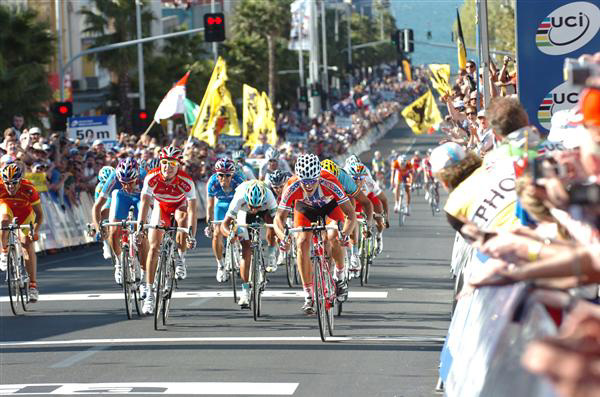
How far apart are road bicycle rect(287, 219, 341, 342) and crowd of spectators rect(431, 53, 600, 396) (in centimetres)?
466

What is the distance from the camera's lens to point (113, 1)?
2212 inches

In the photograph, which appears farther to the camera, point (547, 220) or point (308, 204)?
point (308, 204)

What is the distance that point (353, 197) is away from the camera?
58.1ft

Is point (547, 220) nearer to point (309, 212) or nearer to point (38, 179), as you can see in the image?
point (309, 212)

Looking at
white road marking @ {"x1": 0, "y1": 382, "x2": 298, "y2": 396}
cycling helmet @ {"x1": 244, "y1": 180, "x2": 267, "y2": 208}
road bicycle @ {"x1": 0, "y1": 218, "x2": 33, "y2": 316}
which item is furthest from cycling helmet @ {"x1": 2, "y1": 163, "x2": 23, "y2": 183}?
white road marking @ {"x1": 0, "y1": 382, "x2": 298, "y2": 396}

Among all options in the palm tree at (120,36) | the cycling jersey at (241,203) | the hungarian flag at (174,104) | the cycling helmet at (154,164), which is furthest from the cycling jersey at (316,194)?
the palm tree at (120,36)

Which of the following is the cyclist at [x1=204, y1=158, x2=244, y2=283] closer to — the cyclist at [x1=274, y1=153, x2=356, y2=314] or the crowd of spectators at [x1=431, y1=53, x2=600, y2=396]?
the cyclist at [x1=274, y1=153, x2=356, y2=314]

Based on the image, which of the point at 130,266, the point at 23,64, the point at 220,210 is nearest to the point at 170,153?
the point at 130,266

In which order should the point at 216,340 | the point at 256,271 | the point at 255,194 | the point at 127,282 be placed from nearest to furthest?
the point at 216,340 → the point at 256,271 → the point at 127,282 → the point at 255,194

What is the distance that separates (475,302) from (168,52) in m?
55.8

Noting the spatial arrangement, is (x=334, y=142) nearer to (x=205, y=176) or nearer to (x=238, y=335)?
(x=205, y=176)

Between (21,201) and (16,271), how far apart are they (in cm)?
96

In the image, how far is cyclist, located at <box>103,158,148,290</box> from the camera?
16562mm

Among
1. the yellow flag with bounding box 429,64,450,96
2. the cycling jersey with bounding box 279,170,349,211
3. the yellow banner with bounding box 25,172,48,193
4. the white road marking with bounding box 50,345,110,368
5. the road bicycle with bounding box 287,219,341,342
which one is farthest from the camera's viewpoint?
the yellow banner with bounding box 25,172,48,193
